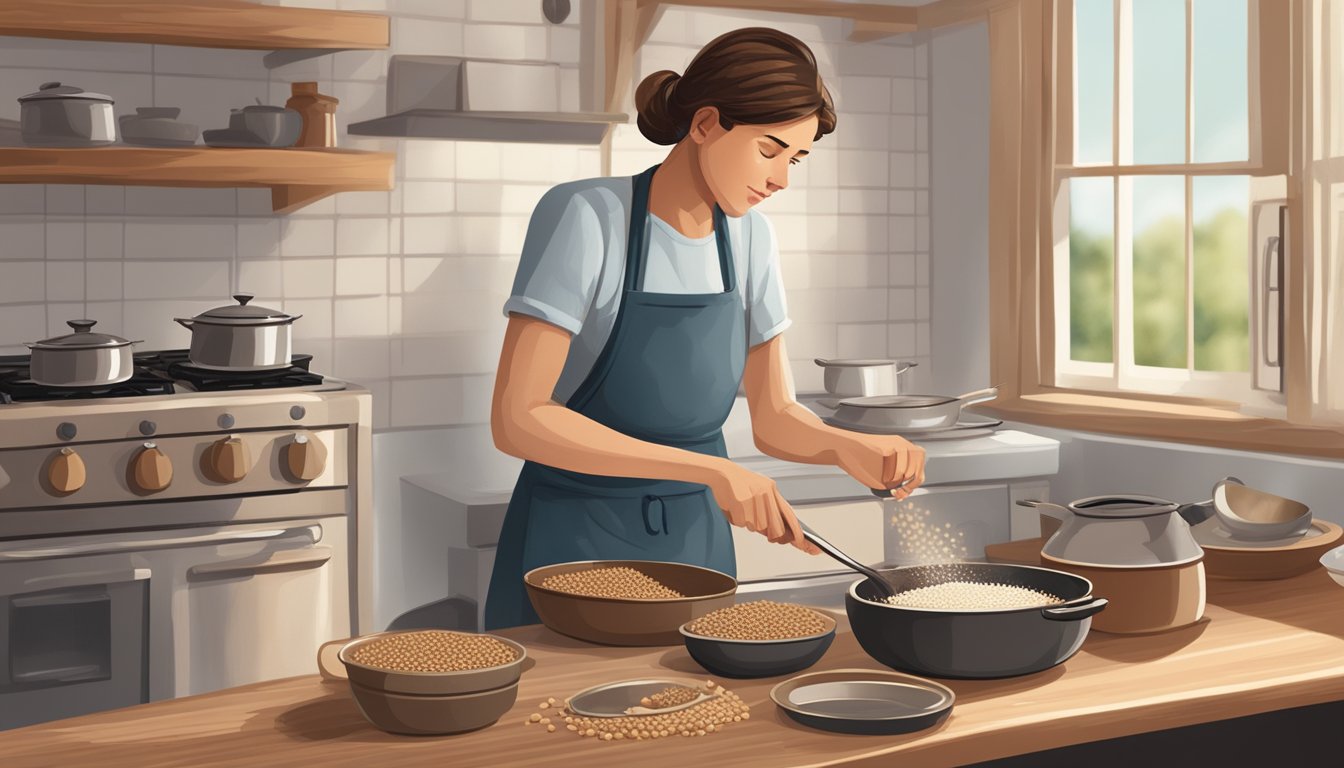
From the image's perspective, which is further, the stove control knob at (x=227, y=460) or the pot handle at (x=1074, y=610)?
the stove control knob at (x=227, y=460)

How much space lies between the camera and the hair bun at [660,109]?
2.06m

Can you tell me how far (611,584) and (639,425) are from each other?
0.55 m

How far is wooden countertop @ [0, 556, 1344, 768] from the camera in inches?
50.3

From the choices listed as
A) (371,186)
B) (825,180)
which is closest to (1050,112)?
(825,180)

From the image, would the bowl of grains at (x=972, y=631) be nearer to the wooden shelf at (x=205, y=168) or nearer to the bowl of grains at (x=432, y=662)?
the bowl of grains at (x=432, y=662)

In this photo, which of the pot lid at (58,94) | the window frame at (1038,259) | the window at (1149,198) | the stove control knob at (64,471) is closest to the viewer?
the stove control knob at (64,471)

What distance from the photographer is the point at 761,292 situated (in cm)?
228

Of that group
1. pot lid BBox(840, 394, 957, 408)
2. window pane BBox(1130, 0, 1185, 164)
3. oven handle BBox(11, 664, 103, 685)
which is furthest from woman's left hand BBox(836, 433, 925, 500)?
window pane BBox(1130, 0, 1185, 164)

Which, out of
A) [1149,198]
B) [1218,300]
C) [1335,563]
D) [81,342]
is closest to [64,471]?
[81,342]

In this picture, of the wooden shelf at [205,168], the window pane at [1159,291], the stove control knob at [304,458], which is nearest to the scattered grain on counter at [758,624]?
the stove control knob at [304,458]

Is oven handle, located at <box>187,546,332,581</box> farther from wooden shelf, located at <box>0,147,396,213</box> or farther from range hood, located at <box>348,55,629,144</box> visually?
range hood, located at <box>348,55,629,144</box>

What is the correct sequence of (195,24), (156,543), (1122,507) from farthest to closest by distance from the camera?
(195,24) → (156,543) → (1122,507)

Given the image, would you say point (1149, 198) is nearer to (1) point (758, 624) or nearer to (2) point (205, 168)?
(2) point (205, 168)

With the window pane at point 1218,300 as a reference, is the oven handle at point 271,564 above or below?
below
